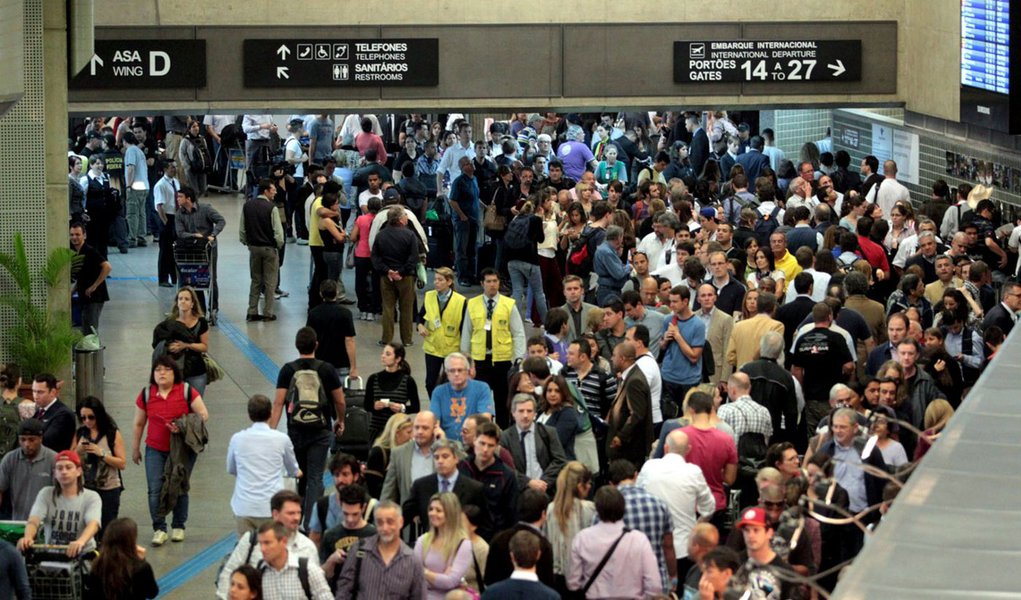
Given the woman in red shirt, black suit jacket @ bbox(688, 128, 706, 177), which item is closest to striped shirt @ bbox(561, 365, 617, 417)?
the woman in red shirt

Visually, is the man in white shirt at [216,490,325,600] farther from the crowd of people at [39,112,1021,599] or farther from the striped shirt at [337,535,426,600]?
the striped shirt at [337,535,426,600]

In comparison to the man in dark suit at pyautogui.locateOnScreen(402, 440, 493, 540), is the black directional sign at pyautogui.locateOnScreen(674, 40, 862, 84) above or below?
above

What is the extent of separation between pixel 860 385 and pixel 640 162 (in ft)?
61.0

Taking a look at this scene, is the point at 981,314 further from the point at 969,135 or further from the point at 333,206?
the point at 333,206

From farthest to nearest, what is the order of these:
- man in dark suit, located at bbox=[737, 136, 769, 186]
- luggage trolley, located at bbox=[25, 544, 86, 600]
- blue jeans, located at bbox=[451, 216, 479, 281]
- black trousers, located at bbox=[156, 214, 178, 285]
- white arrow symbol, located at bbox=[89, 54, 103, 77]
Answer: man in dark suit, located at bbox=[737, 136, 769, 186] < black trousers, located at bbox=[156, 214, 178, 285] < blue jeans, located at bbox=[451, 216, 479, 281] < white arrow symbol, located at bbox=[89, 54, 103, 77] < luggage trolley, located at bbox=[25, 544, 86, 600]

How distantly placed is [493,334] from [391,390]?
7.41 ft

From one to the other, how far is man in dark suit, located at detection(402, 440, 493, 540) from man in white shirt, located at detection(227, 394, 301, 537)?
1.27 metres

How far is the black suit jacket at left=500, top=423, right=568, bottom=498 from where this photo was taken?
10906 millimetres

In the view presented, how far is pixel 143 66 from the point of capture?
791 inches

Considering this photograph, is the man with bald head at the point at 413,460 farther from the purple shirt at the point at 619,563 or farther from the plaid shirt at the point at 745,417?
the plaid shirt at the point at 745,417

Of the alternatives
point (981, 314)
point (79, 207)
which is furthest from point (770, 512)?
point (79, 207)

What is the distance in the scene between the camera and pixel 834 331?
13.2m

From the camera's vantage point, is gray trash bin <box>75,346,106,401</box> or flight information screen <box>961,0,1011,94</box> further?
flight information screen <box>961,0,1011,94</box>

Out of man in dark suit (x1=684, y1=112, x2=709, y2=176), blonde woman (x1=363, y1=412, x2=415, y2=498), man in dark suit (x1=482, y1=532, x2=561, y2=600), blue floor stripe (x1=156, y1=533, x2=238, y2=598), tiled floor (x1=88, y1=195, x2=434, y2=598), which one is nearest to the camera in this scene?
man in dark suit (x1=482, y1=532, x2=561, y2=600)
